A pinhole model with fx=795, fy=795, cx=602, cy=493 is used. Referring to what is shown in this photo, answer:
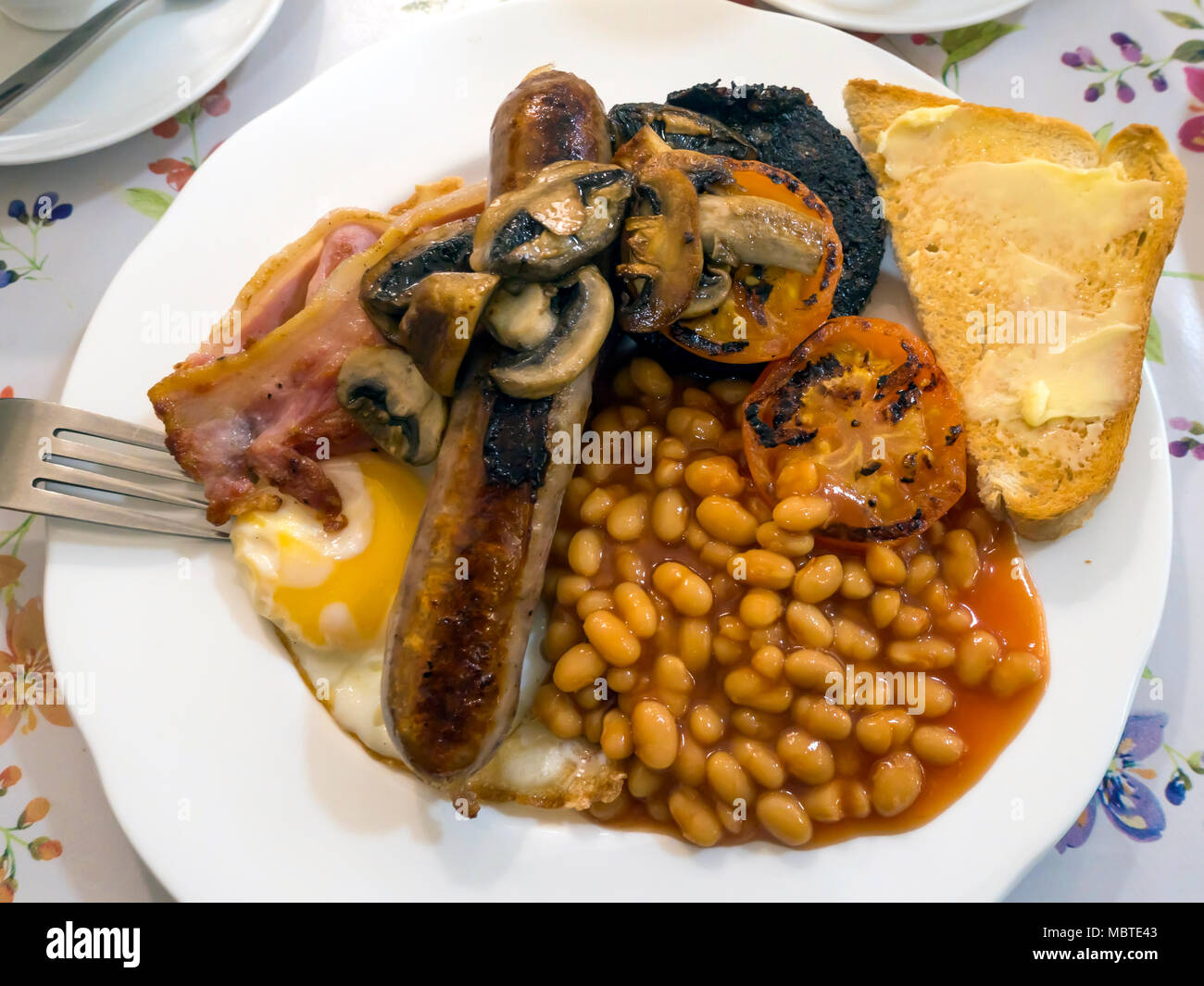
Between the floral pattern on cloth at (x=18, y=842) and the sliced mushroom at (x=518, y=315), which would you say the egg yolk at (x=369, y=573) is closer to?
the sliced mushroom at (x=518, y=315)

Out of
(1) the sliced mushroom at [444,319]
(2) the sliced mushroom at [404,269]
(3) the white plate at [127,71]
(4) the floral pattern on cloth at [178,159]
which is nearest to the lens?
(1) the sliced mushroom at [444,319]

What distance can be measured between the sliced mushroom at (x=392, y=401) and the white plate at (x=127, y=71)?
1.35m

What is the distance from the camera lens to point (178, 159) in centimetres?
264

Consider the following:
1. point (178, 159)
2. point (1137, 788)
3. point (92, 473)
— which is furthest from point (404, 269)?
point (1137, 788)

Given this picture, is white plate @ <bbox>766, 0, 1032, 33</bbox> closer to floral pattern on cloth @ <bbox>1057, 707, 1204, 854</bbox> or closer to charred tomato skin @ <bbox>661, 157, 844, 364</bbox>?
charred tomato skin @ <bbox>661, 157, 844, 364</bbox>

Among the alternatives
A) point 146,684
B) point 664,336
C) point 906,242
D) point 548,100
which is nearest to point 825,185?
point 906,242

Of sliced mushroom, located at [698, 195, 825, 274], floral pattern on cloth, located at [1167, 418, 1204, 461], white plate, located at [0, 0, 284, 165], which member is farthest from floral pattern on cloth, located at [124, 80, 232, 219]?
floral pattern on cloth, located at [1167, 418, 1204, 461]

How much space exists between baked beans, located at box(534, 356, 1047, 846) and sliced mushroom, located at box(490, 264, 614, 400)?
0.39m

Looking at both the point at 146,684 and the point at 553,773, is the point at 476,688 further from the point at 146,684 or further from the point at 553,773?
the point at 146,684

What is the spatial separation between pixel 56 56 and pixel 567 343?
2.02 meters

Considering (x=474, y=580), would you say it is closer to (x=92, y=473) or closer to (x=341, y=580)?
(x=341, y=580)

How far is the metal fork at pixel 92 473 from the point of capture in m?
1.97

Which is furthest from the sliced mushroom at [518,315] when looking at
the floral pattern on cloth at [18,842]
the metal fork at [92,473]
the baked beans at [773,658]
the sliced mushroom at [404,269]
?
the floral pattern on cloth at [18,842]

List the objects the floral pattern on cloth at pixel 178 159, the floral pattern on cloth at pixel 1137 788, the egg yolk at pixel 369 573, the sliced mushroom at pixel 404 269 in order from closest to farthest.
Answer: the sliced mushroom at pixel 404 269
the egg yolk at pixel 369 573
the floral pattern on cloth at pixel 1137 788
the floral pattern on cloth at pixel 178 159
